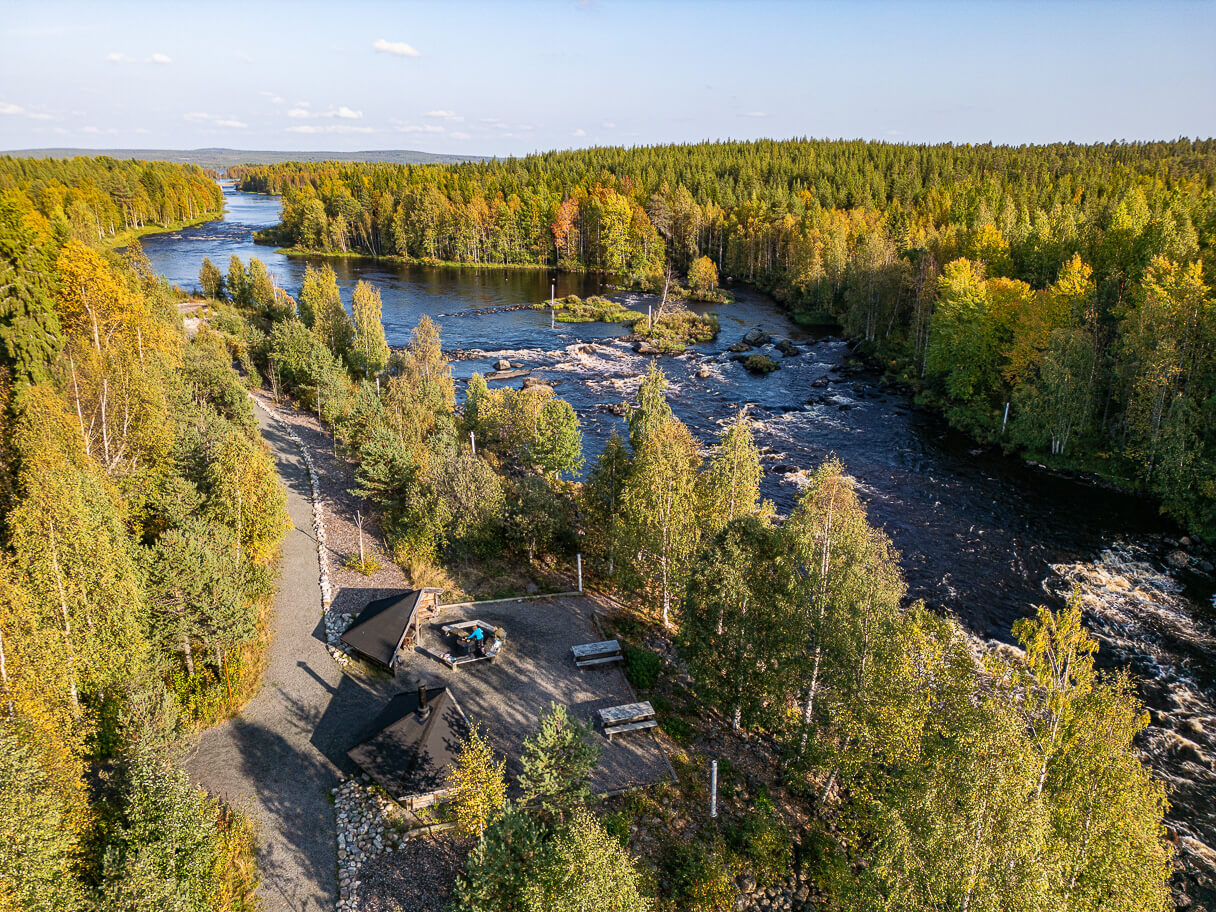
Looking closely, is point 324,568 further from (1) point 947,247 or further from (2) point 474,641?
(1) point 947,247

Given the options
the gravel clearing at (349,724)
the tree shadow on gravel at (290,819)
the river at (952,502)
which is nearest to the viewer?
the tree shadow on gravel at (290,819)

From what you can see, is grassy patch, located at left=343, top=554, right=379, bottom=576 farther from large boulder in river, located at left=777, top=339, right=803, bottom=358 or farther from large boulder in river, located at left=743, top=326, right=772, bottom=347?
large boulder in river, located at left=743, top=326, right=772, bottom=347

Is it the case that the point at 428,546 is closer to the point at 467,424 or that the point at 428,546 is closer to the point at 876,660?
the point at 467,424

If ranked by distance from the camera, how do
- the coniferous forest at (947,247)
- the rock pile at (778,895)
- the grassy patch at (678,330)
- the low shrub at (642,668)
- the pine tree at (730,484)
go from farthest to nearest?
1. the grassy patch at (678,330)
2. the coniferous forest at (947,247)
3. the pine tree at (730,484)
4. the low shrub at (642,668)
5. the rock pile at (778,895)

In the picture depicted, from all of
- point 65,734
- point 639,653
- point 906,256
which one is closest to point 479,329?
point 906,256

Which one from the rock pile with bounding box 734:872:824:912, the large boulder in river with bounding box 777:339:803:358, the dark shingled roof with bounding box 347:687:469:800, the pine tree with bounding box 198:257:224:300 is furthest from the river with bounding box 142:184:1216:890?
the dark shingled roof with bounding box 347:687:469:800

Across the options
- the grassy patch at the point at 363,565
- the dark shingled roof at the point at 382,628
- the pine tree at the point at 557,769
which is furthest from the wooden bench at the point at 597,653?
the grassy patch at the point at 363,565

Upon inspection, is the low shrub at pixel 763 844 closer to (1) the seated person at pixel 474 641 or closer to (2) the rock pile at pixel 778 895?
(2) the rock pile at pixel 778 895
